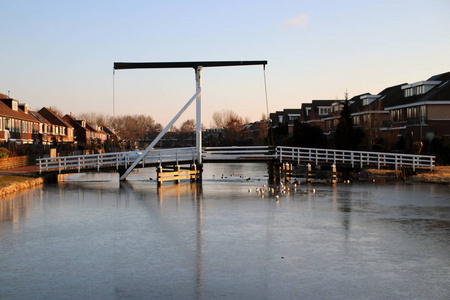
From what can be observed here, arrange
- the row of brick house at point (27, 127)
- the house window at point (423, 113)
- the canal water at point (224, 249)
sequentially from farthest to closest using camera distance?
the row of brick house at point (27, 127) < the house window at point (423, 113) < the canal water at point (224, 249)

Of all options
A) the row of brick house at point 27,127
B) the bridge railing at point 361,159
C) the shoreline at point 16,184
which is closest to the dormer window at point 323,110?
the row of brick house at point 27,127

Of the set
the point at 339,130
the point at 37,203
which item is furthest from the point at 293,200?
the point at 339,130

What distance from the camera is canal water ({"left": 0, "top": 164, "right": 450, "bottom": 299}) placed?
8.47 metres

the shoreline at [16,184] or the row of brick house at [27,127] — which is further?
the row of brick house at [27,127]

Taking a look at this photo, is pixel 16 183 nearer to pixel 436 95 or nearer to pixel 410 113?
pixel 436 95

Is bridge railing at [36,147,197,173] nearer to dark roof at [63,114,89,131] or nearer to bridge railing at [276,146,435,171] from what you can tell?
bridge railing at [276,146,435,171]

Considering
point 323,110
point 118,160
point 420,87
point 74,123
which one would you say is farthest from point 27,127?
point 323,110

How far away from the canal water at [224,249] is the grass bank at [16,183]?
13.0ft

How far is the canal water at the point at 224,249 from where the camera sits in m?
8.47

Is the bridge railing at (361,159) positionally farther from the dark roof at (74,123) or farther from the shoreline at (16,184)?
the dark roof at (74,123)

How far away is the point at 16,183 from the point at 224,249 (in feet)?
62.8

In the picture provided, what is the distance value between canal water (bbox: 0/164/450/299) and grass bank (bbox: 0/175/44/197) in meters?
3.97

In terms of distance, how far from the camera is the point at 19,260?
34.4 ft

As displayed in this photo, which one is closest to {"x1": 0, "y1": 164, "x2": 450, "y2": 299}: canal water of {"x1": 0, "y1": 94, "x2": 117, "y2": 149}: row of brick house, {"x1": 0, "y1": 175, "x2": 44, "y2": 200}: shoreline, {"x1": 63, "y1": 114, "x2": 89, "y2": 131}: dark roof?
{"x1": 0, "y1": 175, "x2": 44, "y2": 200}: shoreline
